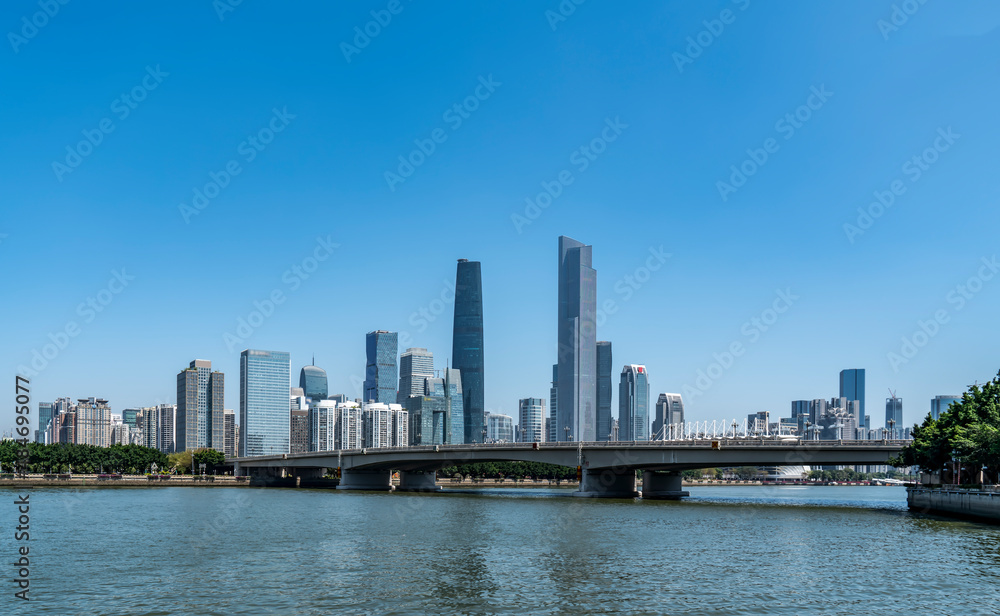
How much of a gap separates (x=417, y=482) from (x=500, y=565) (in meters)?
125

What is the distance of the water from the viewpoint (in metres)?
39.1

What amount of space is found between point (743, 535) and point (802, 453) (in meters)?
52.3

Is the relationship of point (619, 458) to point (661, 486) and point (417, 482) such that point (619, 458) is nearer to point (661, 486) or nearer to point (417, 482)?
point (661, 486)

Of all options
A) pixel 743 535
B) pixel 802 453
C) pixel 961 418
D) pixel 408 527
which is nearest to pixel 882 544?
pixel 743 535

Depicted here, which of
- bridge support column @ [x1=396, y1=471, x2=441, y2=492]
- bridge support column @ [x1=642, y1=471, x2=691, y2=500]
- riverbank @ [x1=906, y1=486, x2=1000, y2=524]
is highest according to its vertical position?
riverbank @ [x1=906, y1=486, x2=1000, y2=524]

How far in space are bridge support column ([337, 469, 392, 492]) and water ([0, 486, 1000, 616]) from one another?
8455 cm

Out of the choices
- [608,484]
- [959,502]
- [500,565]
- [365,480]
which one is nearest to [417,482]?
[365,480]

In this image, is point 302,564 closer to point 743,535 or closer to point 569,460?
point 743,535

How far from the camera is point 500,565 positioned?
51.2 meters

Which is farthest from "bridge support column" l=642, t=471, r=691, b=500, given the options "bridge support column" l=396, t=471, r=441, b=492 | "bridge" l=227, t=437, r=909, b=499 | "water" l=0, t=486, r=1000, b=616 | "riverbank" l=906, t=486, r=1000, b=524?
"water" l=0, t=486, r=1000, b=616

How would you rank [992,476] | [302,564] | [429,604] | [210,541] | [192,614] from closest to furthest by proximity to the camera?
[192,614] < [429,604] < [302,564] < [210,541] < [992,476]

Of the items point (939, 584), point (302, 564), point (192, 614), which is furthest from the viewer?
point (302, 564)

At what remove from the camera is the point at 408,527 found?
75875mm

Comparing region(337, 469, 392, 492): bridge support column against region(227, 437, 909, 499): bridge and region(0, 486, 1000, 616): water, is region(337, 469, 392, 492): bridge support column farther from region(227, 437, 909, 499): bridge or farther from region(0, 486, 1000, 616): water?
region(0, 486, 1000, 616): water
